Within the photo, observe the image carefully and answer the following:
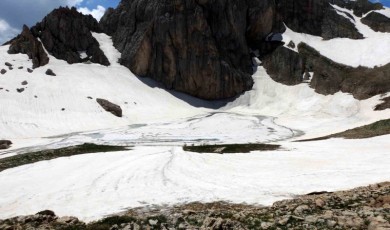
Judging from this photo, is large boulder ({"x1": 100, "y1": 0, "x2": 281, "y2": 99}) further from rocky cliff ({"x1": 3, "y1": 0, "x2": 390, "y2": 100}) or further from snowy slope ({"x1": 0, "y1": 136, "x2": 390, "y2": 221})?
snowy slope ({"x1": 0, "y1": 136, "x2": 390, "y2": 221})

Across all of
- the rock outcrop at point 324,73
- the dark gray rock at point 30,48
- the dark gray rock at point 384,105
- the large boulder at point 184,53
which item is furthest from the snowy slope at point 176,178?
the large boulder at point 184,53

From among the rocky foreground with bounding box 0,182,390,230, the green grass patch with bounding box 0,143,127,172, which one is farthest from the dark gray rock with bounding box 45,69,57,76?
the rocky foreground with bounding box 0,182,390,230

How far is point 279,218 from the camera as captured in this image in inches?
508

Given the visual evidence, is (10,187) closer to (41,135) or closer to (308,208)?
(308,208)

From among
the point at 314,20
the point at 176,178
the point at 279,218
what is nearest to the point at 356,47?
the point at 314,20

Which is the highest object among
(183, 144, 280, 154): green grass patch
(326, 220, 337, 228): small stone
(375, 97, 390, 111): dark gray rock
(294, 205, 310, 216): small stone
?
(375, 97, 390, 111): dark gray rock

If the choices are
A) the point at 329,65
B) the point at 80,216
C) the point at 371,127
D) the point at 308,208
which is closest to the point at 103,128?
the point at 371,127

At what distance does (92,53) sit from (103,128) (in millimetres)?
40890

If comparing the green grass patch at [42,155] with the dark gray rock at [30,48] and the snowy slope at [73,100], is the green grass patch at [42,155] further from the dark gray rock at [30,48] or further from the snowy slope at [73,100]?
the dark gray rock at [30,48]

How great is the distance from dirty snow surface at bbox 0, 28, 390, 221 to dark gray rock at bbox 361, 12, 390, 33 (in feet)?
23.1

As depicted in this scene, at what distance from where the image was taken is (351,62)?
96125mm

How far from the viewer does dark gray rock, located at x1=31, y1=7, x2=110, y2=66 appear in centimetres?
9584

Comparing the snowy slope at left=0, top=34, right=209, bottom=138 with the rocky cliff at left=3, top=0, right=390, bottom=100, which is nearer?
the snowy slope at left=0, top=34, right=209, bottom=138

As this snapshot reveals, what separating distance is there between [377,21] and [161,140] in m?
99.9
